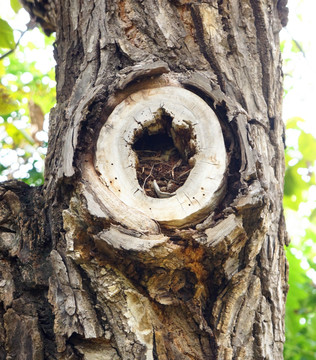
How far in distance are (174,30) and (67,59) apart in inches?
20.3

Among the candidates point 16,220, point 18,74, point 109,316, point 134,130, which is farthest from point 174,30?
point 18,74

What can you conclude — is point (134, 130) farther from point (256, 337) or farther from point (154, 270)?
point (256, 337)

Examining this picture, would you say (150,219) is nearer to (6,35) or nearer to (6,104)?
(6,104)

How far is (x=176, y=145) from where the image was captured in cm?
168

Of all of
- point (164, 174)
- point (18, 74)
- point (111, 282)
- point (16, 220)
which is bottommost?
point (111, 282)

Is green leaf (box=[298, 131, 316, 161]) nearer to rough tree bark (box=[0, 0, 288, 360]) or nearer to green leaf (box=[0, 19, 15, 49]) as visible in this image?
rough tree bark (box=[0, 0, 288, 360])

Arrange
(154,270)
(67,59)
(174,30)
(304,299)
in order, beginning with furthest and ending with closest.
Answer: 1. (304,299)
2. (67,59)
3. (174,30)
4. (154,270)

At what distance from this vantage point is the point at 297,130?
275 centimetres

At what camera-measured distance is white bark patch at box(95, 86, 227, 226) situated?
1.44m

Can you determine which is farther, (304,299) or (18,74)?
(18,74)

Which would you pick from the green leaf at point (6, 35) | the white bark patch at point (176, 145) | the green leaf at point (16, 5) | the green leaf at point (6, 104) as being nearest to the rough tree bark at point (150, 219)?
the white bark patch at point (176, 145)

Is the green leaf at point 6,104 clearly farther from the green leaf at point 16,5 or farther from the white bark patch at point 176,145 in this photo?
the white bark patch at point 176,145

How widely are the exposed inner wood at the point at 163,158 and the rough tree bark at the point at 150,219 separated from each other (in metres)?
0.01

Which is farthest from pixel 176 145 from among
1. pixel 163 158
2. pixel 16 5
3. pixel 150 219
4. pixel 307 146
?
pixel 16 5
